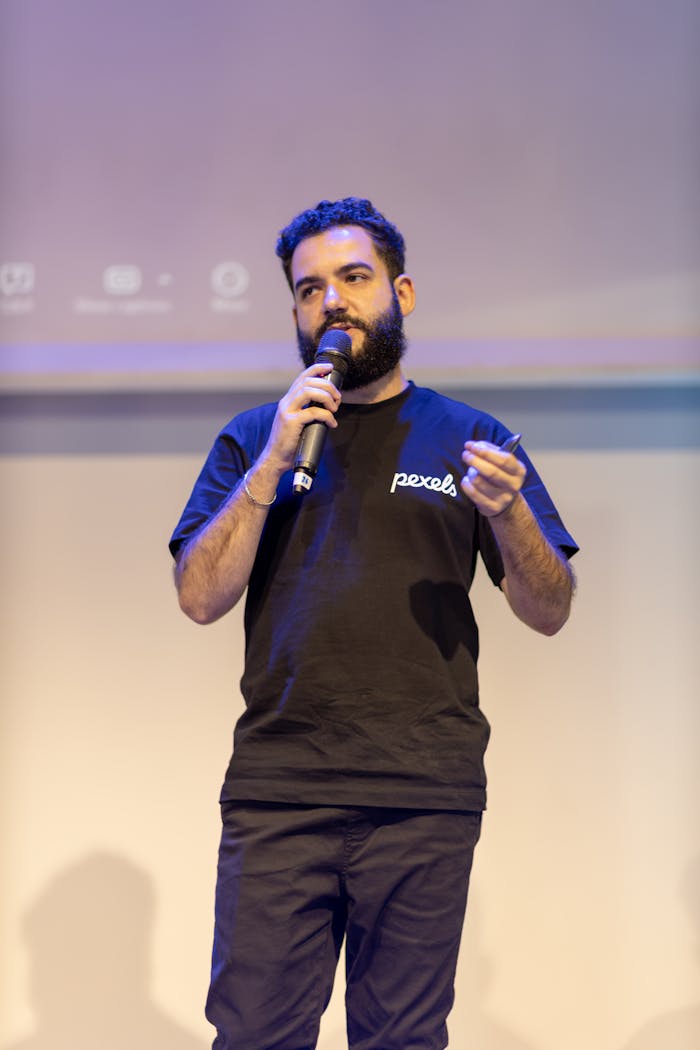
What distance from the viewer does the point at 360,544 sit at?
1.50 m

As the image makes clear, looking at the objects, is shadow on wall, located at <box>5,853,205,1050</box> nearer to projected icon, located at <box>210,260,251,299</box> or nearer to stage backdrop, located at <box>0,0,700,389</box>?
stage backdrop, located at <box>0,0,700,389</box>

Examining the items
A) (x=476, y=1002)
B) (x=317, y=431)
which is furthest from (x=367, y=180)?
(x=476, y=1002)

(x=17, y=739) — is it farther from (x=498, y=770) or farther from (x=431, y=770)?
(x=431, y=770)

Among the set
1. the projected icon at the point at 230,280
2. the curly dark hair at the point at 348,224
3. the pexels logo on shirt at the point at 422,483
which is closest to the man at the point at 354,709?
the pexels logo on shirt at the point at 422,483

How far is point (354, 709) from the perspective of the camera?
1.44m

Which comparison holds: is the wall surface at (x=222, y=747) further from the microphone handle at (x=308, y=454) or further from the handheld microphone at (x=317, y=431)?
the microphone handle at (x=308, y=454)

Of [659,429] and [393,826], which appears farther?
[659,429]

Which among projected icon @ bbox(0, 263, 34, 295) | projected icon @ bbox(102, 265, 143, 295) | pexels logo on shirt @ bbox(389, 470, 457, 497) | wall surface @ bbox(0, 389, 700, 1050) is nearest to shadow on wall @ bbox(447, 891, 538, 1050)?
wall surface @ bbox(0, 389, 700, 1050)

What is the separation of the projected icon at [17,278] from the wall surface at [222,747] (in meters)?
0.25

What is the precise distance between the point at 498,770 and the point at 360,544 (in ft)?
3.49

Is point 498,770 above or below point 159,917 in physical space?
above

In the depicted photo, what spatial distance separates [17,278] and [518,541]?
1.45 m

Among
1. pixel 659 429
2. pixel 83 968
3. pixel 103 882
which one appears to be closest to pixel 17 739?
pixel 103 882

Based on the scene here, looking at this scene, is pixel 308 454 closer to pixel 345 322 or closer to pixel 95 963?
pixel 345 322
